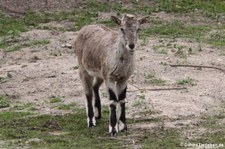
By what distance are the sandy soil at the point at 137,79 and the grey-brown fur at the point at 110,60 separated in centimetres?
97

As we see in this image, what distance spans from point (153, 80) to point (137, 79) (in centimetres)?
37

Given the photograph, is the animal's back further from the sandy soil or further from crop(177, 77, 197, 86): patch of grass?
crop(177, 77, 197, 86): patch of grass

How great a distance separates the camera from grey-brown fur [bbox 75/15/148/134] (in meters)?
A: 10.6

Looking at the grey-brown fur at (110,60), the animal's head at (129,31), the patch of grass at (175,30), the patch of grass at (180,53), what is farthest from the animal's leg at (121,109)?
the patch of grass at (175,30)

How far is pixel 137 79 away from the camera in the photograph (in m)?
14.7

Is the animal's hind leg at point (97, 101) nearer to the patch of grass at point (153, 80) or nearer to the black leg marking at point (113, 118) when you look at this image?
the black leg marking at point (113, 118)

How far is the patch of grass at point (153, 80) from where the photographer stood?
14.3 m

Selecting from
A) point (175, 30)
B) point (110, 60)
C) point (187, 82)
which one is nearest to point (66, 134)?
point (110, 60)

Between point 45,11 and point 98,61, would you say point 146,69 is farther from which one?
point 45,11

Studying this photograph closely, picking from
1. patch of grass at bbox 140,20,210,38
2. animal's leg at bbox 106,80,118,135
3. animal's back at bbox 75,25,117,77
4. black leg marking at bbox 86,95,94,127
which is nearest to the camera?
animal's leg at bbox 106,80,118,135

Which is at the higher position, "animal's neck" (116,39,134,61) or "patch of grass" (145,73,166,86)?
"animal's neck" (116,39,134,61)

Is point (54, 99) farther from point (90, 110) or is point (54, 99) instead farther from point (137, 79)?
point (137, 79)

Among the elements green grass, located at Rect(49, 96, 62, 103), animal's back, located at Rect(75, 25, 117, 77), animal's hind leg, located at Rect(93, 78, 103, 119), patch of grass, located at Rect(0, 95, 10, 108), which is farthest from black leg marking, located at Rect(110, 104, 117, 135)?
patch of grass, located at Rect(0, 95, 10, 108)

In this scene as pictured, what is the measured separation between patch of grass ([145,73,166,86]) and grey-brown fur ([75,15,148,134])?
2.48 metres
